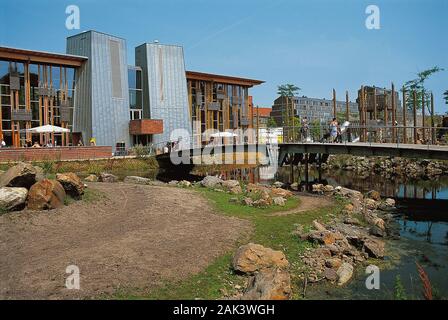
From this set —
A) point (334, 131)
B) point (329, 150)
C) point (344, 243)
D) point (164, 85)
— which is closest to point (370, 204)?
point (344, 243)

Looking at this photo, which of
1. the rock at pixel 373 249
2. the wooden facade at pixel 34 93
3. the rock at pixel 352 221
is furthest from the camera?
the wooden facade at pixel 34 93

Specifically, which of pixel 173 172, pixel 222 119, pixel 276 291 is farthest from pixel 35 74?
pixel 276 291

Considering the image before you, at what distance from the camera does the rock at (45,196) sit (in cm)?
1282

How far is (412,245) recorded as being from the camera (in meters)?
13.3


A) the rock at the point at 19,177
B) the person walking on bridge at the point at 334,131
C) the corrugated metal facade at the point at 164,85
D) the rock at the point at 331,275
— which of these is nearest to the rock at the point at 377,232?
the rock at the point at 331,275

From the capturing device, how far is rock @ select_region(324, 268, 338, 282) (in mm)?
9602

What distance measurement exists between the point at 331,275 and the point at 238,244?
8.71 ft

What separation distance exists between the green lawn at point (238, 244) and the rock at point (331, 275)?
0.70 m

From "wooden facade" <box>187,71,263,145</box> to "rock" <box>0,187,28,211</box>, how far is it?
35500 mm

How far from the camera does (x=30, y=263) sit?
29.3 feet

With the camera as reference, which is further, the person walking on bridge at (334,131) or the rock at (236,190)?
the person walking on bridge at (334,131)

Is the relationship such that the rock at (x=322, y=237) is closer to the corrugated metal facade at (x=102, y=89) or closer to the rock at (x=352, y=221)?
the rock at (x=352, y=221)

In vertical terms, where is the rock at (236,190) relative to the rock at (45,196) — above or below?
below

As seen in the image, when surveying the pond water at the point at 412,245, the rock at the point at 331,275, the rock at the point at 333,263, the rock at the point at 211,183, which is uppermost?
the rock at the point at 211,183
